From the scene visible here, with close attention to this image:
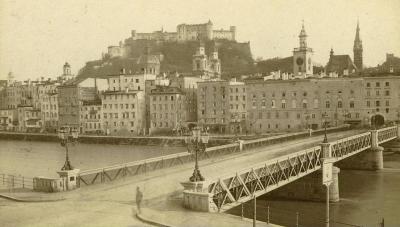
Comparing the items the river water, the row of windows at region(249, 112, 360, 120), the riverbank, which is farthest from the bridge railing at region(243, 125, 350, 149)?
the riverbank

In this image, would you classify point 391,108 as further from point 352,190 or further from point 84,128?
point 84,128

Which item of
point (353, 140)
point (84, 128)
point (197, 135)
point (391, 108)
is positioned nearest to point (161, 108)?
point (84, 128)

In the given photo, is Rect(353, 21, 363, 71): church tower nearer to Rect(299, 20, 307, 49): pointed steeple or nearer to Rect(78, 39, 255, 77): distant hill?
Rect(299, 20, 307, 49): pointed steeple

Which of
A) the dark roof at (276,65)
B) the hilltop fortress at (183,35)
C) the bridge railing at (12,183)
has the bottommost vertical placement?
the bridge railing at (12,183)

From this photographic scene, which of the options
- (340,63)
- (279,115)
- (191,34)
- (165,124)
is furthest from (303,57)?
(191,34)

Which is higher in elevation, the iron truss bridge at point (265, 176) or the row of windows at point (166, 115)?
the row of windows at point (166, 115)

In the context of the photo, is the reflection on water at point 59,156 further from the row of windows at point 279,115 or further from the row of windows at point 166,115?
the row of windows at point 279,115

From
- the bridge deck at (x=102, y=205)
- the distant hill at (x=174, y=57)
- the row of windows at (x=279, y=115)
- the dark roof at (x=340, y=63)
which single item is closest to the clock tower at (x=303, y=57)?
the dark roof at (x=340, y=63)

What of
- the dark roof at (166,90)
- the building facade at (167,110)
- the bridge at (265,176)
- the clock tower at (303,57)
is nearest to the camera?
the bridge at (265,176)
